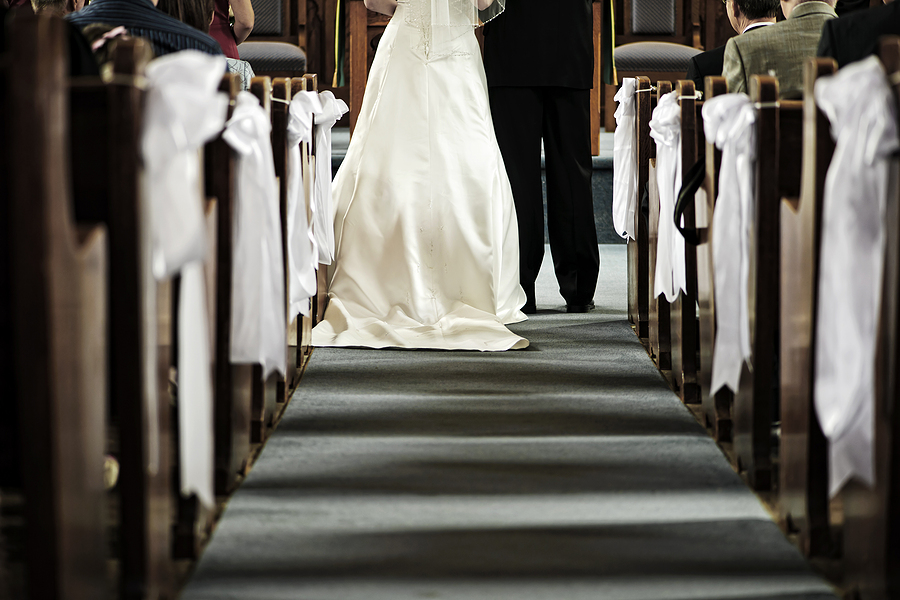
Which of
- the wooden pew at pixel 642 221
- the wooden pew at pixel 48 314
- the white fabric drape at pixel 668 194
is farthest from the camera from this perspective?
the wooden pew at pixel 642 221

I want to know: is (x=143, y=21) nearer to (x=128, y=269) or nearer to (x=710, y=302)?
(x=128, y=269)

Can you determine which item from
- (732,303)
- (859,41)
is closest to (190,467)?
(732,303)

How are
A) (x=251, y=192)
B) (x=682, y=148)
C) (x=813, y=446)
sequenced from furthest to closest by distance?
1. (x=682, y=148)
2. (x=251, y=192)
3. (x=813, y=446)

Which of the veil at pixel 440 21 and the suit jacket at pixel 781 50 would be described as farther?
the veil at pixel 440 21

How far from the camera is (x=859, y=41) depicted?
1.81 metres

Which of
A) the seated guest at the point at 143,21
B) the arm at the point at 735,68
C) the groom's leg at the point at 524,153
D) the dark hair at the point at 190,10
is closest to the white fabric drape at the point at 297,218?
the dark hair at the point at 190,10

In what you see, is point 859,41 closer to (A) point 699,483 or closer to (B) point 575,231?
(A) point 699,483

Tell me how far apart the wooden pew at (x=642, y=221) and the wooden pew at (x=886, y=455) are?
Answer: 1.82 meters

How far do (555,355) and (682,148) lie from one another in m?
0.82

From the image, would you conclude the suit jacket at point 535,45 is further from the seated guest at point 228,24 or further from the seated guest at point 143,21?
the seated guest at point 143,21

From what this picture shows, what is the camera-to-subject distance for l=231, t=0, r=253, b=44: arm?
366cm

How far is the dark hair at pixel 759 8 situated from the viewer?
9.16 ft

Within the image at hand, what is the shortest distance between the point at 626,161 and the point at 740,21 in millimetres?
587

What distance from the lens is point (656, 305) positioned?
2805 millimetres
